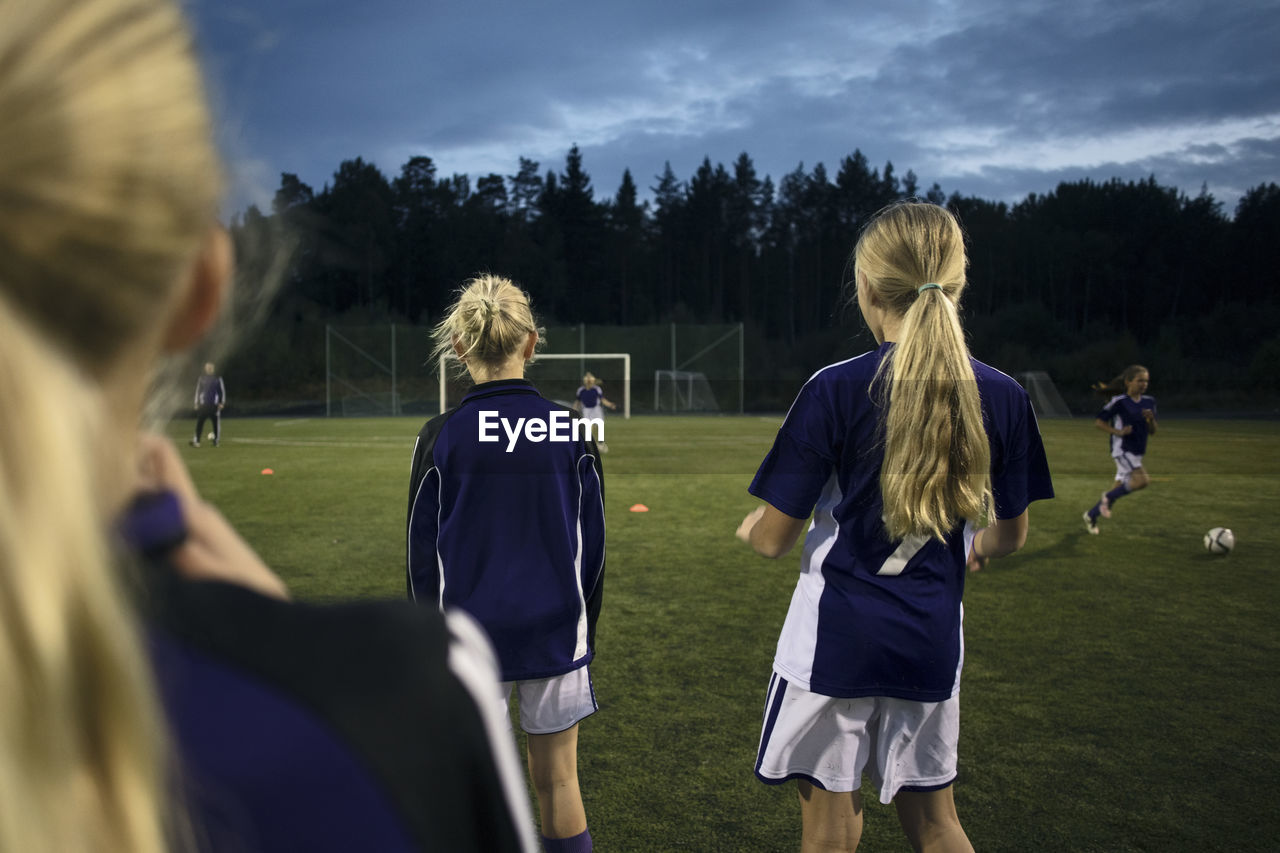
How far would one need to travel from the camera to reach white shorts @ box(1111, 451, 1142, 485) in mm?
9703

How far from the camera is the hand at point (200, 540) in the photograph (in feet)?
1.93

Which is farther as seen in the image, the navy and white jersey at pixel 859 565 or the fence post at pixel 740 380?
the fence post at pixel 740 380

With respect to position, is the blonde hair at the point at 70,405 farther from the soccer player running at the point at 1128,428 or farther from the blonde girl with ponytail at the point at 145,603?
the soccer player running at the point at 1128,428

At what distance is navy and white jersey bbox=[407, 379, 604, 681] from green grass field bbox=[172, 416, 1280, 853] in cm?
77

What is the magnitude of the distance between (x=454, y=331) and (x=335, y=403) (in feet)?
108

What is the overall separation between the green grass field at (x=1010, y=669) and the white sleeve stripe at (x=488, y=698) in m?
2.17

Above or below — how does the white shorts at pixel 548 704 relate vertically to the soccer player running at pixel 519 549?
below

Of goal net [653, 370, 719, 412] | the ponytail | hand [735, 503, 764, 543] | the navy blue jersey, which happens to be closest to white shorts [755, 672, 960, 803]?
hand [735, 503, 764, 543]

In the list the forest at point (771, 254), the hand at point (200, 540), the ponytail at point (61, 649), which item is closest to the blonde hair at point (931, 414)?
the hand at point (200, 540)

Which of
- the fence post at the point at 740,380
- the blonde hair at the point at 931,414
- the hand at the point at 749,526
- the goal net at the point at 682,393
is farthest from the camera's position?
the fence post at the point at 740,380

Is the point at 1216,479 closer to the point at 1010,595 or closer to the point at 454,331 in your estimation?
the point at 1010,595

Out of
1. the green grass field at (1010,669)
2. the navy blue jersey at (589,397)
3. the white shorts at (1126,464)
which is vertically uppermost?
the navy blue jersey at (589,397)

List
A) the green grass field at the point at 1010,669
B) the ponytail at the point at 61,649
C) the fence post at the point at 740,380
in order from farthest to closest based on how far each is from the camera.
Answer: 1. the fence post at the point at 740,380
2. the green grass field at the point at 1010,669
3. the ponytail at the point at 61,649

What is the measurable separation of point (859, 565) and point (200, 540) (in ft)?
5.98
